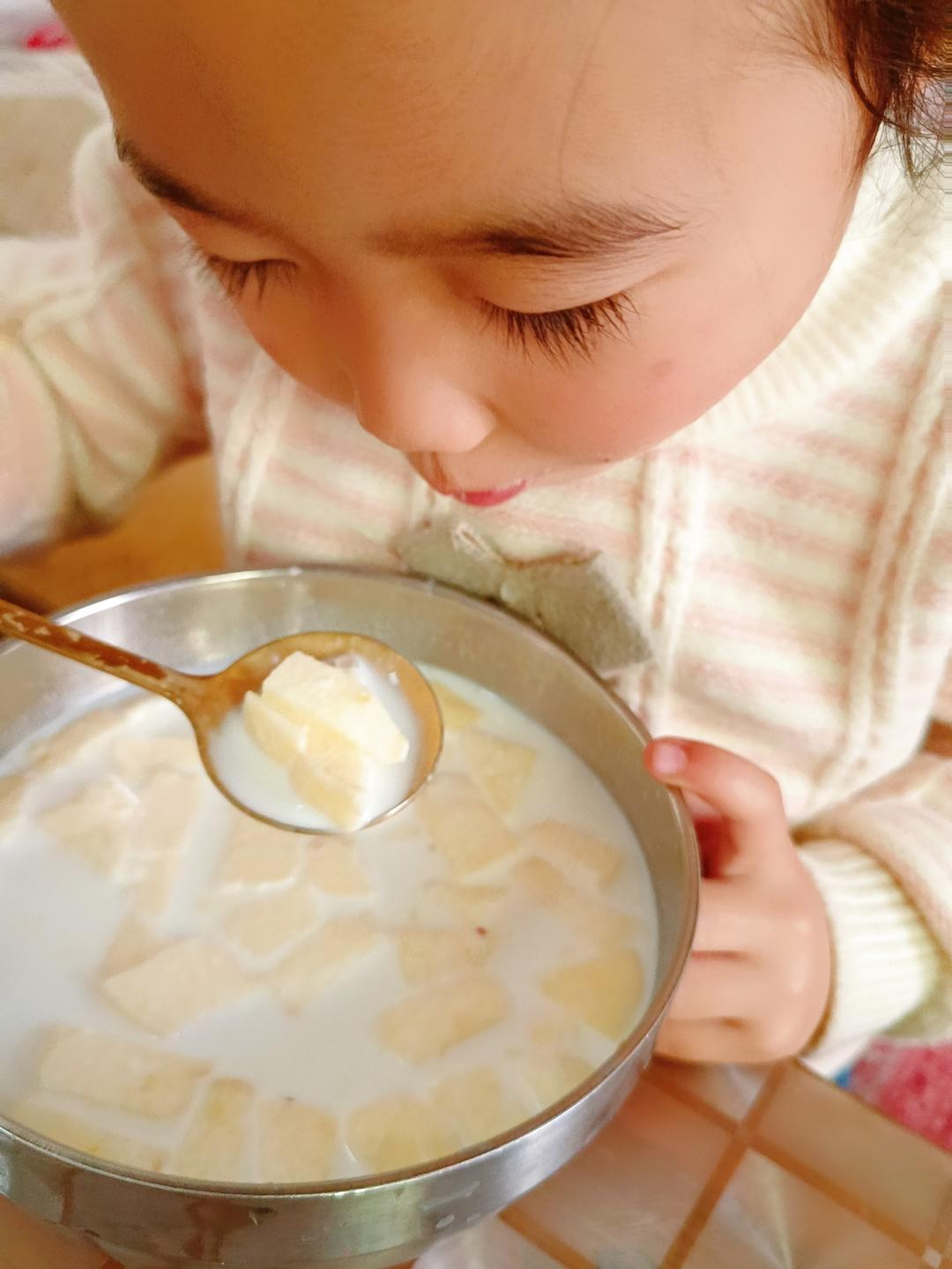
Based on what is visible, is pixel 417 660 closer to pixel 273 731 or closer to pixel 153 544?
pixel 273 731

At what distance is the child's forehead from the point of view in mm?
291

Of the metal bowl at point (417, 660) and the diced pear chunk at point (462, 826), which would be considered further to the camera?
the diced pear chunk at point (462, 826)

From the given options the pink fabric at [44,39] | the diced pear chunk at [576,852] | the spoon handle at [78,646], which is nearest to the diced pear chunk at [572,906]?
the diced pear chunk at [576,852]

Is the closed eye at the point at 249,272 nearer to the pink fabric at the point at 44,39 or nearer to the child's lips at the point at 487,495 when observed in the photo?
the child's lips at the point at 487,495

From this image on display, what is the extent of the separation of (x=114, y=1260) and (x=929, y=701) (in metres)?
0.52

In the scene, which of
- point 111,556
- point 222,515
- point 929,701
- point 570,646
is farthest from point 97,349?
point 929,701

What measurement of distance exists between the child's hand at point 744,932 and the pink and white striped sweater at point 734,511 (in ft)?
0.14

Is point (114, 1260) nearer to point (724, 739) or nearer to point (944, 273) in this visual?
point (724, 739)

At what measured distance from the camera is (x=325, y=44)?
29cm

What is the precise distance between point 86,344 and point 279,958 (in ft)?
1.54

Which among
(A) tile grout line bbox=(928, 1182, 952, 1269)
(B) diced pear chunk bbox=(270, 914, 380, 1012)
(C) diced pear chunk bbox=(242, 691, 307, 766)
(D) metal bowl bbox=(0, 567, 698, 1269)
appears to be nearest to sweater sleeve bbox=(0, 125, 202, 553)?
(D) metal bowl bbox=(0, 567, 698, 1269)

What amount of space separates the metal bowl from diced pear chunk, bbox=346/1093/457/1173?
0.11 ft

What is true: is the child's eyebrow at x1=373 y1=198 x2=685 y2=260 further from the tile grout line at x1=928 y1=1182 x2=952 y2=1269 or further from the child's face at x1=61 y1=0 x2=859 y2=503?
the tile grout line at x1=928 y1=1182 x2=952 y2=1269

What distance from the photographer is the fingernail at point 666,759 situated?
1.64 ft
